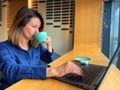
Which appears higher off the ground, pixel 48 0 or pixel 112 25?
pixel 48 0

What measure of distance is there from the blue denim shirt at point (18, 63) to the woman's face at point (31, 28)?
106 mm

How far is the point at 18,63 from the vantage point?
1.24 metres

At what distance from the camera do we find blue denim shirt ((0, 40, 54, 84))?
1.01 metres

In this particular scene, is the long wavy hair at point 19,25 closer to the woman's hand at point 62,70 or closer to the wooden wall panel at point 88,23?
the woman's hand at point 62,70

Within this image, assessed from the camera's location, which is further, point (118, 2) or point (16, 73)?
point (118, 2)

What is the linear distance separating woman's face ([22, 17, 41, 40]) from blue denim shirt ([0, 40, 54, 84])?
0.11 meters

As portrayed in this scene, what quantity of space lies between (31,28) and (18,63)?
0.26m

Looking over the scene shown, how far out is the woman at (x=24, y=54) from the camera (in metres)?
1.01

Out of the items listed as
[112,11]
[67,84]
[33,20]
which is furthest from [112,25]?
[67,84]

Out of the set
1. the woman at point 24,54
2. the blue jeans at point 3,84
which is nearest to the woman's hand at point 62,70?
the woman at point 24,54

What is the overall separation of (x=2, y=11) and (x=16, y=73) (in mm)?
2691

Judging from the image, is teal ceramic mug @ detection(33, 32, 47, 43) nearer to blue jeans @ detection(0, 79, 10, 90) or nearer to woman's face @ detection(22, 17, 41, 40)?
woman's face @ detection(22, 17, 41, 40)

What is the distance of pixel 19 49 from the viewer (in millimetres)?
1310

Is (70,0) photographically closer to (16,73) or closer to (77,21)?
(77,21)
